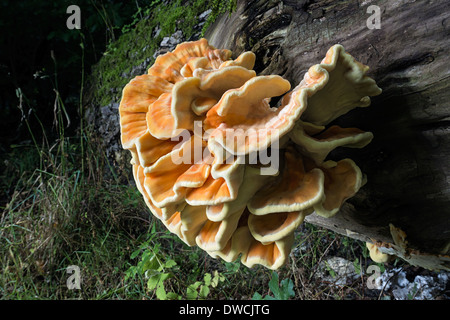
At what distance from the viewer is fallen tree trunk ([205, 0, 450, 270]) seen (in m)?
1.21

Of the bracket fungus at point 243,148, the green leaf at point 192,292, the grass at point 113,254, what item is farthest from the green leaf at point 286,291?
the bracket fungus at point 243,148

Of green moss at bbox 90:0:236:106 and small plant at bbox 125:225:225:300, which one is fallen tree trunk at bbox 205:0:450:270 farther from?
small plant at bbox 125:225:225:300

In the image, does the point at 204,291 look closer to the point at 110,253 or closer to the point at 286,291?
the point at 286,291

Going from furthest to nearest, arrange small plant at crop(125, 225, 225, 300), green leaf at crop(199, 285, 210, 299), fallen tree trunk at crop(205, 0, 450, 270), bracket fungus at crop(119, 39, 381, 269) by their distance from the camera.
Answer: green leaf at crop(199, 285, 210, 299) → small plant at crop(125, 225, 225, 300) → fallen tree trunk at crop(205, 0, 450, 270) → bracket fungus at crop(119, 39, 381, 269)

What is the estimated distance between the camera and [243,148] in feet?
3.20

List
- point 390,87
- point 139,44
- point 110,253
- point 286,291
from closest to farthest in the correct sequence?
point 390,87 < point 286,291 < point 110,253 < point 139,44

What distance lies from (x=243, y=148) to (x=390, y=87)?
2.22 ft

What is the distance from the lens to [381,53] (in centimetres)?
128

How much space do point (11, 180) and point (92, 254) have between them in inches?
85.4

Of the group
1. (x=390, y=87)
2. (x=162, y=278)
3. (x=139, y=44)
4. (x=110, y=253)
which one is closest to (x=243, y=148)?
(x=390, y=87)

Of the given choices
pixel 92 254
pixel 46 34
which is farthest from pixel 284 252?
pixel 46 34

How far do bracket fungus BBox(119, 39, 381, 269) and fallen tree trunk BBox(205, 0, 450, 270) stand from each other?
0.19 m

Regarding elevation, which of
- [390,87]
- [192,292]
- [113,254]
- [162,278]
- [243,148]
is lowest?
[192,292]

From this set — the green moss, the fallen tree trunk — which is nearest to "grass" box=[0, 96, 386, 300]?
the green moss
